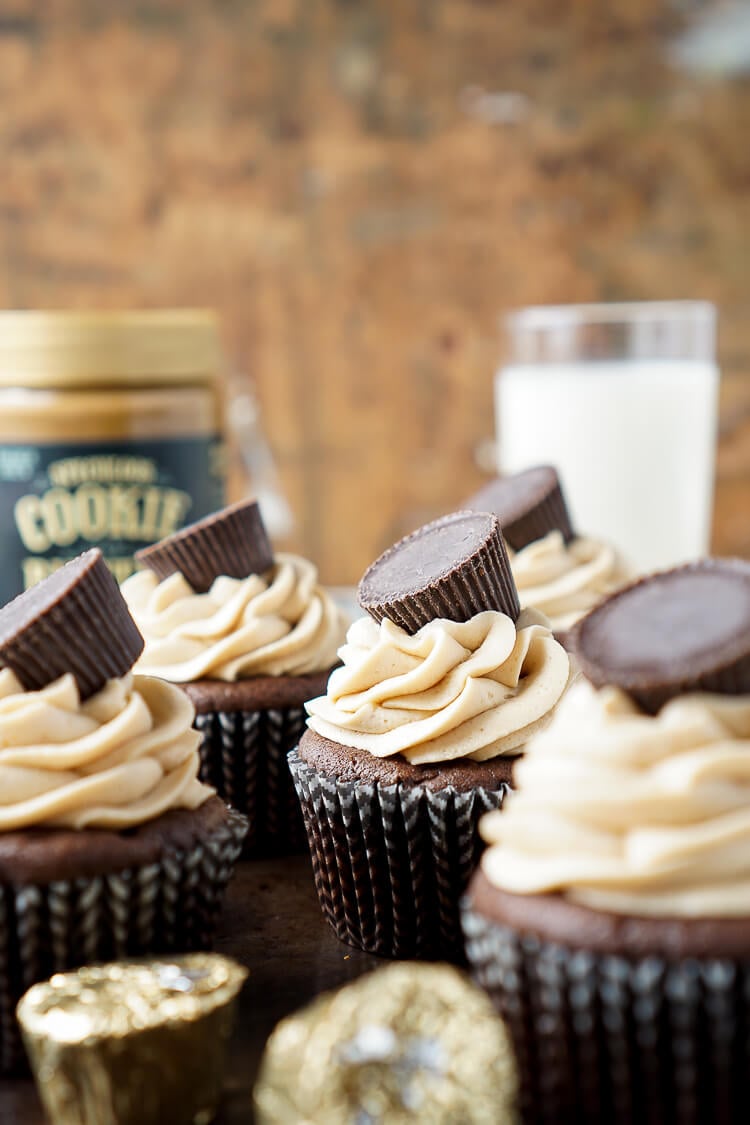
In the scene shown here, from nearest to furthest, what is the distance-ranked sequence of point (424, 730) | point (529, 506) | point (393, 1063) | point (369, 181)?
point (393, 1063) < point (424, 730) < point (529, 506) < point (369, 181)

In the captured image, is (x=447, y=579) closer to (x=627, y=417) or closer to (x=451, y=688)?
(x=451, y=688)

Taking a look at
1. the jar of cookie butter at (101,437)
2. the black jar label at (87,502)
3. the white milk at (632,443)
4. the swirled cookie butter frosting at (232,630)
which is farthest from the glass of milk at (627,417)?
the swirled cookie butter frosting at (232,630)

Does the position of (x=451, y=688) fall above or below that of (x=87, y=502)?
below

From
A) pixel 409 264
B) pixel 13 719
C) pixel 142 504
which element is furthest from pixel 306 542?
pixel 13 719

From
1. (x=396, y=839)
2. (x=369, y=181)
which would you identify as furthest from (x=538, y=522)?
(x=369, y=181)

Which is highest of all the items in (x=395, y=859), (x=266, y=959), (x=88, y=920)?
(x=88, y=920)

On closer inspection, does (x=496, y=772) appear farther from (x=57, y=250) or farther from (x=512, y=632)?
(x=57, y=250)
